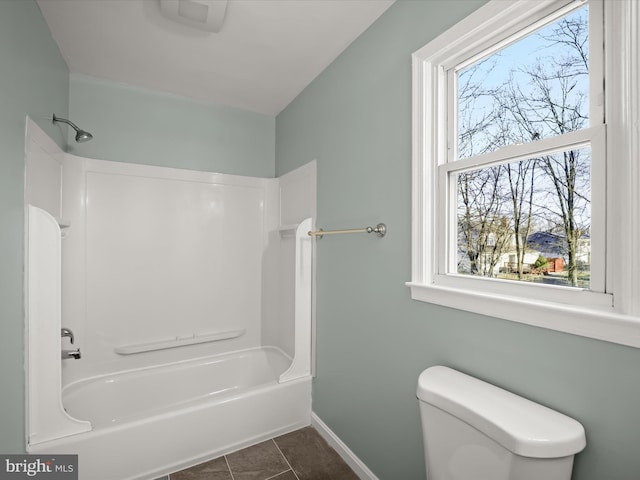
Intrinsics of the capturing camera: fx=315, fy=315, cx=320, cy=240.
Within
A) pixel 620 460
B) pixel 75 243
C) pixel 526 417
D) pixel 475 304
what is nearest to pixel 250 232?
pixel 75 243

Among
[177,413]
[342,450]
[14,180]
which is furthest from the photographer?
[342,450]

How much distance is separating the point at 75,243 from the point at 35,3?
134 cm

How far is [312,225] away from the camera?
7.11ft

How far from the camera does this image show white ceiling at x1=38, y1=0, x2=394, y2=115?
154cm

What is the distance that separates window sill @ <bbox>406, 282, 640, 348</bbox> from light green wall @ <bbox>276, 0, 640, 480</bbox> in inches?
1.2

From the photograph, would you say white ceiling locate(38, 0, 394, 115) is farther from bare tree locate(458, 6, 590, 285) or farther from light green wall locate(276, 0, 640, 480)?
bare tree locate(458, 6, 590, 285)

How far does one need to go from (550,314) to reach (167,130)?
2.60 metres

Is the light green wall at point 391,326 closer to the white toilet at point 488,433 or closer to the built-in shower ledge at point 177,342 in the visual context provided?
the white toilet at point 488,433

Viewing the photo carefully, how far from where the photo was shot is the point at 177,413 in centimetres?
175

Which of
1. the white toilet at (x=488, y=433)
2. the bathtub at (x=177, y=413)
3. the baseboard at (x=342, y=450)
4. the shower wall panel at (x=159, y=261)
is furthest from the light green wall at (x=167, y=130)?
the white toilet at (x=488, y=433)

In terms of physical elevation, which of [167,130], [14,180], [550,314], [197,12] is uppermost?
[197,12]

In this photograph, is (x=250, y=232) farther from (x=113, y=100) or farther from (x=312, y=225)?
(x=113, y=100)

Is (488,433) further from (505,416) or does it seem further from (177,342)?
(177,342)

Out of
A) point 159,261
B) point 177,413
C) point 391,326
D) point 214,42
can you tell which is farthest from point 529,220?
point 159,261
